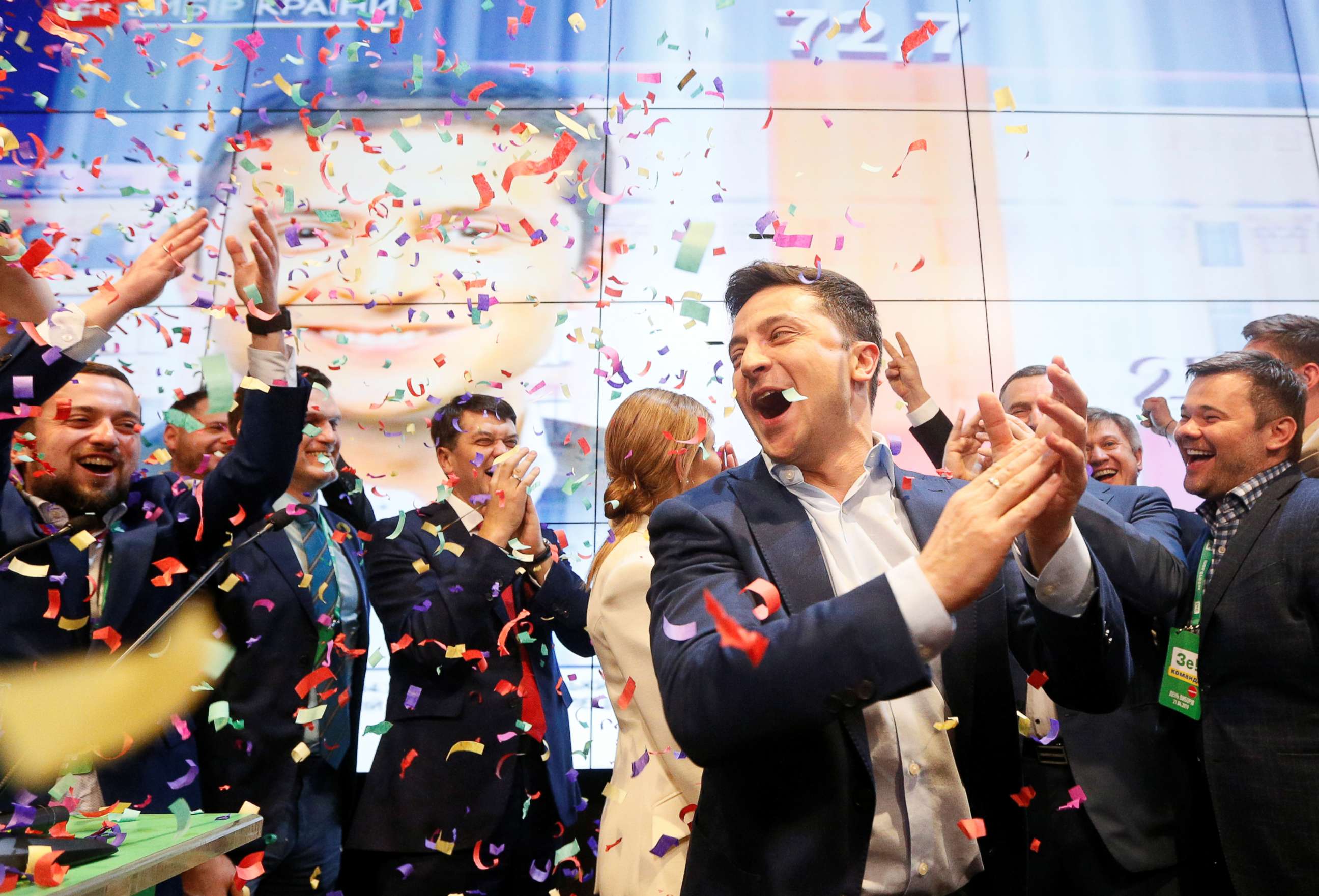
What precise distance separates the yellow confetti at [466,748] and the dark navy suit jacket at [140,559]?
0.64 meters

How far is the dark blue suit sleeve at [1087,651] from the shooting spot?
52.2 inches

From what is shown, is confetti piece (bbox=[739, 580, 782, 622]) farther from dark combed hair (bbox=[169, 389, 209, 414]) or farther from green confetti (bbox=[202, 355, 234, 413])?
dark combed hair (bbox=[169, 389, 209, 414])

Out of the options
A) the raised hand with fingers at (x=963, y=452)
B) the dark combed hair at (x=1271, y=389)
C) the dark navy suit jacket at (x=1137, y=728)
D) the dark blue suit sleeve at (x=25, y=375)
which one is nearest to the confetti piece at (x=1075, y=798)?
the dark navy suit jacket at (x=1137, y=728)

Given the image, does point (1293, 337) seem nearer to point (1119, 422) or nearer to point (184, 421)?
point (1119, 422)

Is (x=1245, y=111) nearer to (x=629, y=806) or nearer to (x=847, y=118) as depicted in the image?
(x=847, y=118)

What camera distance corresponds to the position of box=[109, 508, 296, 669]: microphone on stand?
1.91 meters

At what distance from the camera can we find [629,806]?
1760 mm

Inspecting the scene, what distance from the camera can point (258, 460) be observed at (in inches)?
88.4

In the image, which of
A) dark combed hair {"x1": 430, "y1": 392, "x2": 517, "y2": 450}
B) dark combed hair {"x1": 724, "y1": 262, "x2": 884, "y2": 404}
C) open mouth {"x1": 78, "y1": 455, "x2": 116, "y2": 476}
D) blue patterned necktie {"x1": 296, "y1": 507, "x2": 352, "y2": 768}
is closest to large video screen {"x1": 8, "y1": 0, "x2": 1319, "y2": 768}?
dark combed hair {"x1": 430, "y1": 392, "x2": 517, "y2": 450}

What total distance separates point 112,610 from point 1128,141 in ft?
14.5

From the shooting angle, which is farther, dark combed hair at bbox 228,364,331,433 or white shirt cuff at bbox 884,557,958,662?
dark combed hair at bbox 228,364,331,433

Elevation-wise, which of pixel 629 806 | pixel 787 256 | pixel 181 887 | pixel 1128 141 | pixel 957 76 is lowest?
pixel 181 887

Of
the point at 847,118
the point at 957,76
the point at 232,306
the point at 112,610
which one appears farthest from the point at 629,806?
the point at 957,76

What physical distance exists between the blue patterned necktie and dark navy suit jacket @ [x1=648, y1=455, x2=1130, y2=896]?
5.20 feet
